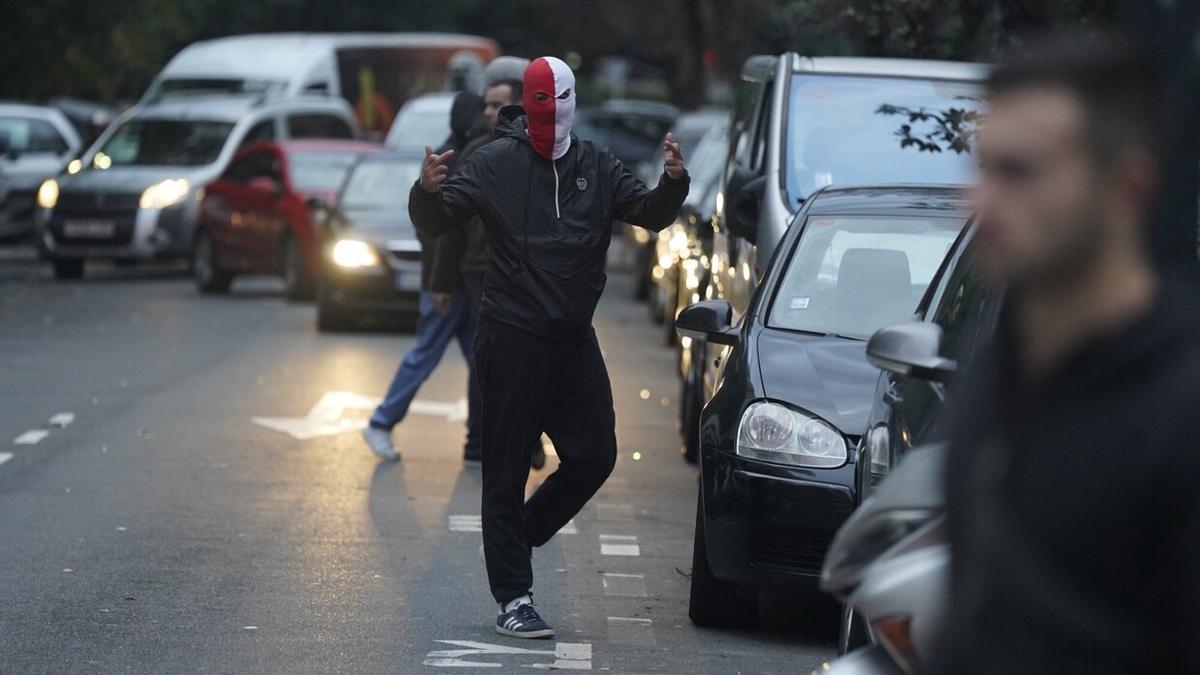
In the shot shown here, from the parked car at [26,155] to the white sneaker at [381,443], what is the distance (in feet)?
58.3

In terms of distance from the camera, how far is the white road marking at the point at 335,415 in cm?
1204

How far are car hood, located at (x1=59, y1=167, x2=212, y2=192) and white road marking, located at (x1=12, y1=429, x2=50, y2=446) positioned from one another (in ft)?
42.9

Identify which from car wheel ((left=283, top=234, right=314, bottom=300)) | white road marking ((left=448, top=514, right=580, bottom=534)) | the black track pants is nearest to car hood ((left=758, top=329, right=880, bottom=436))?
the black track pants

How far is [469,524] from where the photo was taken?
912cm

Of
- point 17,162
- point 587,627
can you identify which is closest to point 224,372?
point 587,627

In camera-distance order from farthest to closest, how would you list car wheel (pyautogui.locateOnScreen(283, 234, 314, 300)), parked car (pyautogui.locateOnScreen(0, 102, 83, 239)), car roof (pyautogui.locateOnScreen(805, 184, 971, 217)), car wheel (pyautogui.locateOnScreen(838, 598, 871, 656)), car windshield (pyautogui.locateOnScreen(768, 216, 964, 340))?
parked car (pyautogui.locateOnScreen(0, 102, 83, 239))
car wheel (pyautogui.locateOnScreen(283, 234, 314, 300))
car roof (pyautogui.locateOnScreen(805, 184, 971, 217))
car windshield (pyautogui.locateOnScreen(768, 216, 964, 340))
car wheel (pyautogui.locateOnScreen(838, 598, 871, 656))

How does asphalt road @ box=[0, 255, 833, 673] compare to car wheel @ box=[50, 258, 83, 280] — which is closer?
asphalt road @ box=[0, 255, 833, 673]

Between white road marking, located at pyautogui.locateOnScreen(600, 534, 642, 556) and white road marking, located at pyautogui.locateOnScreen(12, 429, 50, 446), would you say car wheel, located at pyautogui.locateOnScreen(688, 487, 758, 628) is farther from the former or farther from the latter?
white road marking, located at pyautogui.locateOnScreen(12, 429, 50, 446)

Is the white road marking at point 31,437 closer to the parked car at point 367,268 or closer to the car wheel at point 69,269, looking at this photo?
the parked car at point 367,268

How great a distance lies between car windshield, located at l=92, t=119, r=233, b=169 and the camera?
83.4 ft

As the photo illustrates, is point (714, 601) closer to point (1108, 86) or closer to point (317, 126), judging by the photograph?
point (1108, 86)

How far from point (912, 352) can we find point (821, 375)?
2647 millimetres

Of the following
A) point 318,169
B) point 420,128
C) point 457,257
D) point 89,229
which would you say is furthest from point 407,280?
point 420,128

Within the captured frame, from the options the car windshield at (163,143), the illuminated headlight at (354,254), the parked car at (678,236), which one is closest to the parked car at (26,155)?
the car windshield at (163,143)
